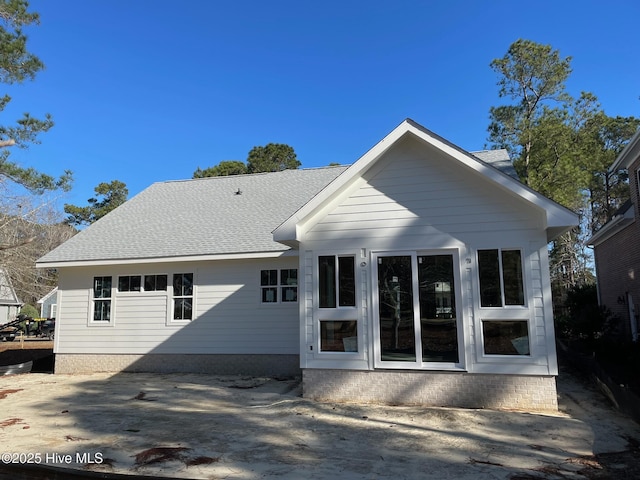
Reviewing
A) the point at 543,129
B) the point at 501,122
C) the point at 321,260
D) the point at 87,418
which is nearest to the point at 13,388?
the point at 87,418

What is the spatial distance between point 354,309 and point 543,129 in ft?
68.7

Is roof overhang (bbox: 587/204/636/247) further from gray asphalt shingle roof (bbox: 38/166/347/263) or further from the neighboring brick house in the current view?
gray asphalt shingle roof (bbox: 38/166/347/263)

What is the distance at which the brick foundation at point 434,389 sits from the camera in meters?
7.09

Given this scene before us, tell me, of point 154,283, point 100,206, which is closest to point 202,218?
point 154,283

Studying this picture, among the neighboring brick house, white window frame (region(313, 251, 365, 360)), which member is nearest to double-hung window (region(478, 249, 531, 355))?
white window frame (region(313, 251, 365, 360))

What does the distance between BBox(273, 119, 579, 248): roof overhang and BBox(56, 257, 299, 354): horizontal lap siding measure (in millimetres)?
3055

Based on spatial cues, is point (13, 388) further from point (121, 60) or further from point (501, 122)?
point (501, 122)

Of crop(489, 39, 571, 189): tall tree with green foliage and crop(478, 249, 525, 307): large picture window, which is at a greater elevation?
crop(489, 39, 571, 189): tall tree with green foliage

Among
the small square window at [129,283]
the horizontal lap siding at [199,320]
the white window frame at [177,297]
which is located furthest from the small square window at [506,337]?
the small square window at [129,283]

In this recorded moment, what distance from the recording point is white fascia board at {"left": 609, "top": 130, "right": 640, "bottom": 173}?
422 inches

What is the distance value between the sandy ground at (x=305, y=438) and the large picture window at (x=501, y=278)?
185 cm

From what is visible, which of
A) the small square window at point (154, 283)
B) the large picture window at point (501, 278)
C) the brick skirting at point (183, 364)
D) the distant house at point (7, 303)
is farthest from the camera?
the distant house at point (7, 303)

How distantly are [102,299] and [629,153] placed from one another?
1529 cm

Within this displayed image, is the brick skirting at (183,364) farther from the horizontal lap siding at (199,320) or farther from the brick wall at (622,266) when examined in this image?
the brick wall at (622,266)
